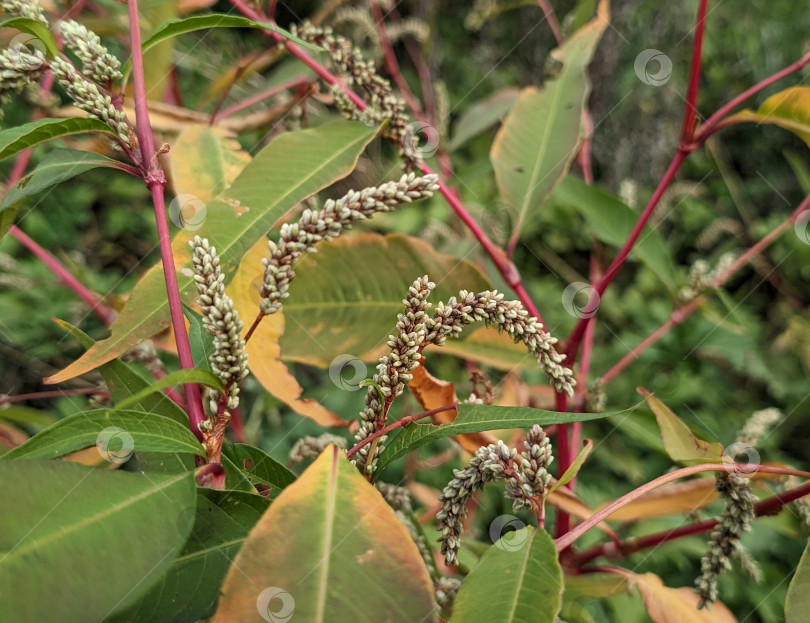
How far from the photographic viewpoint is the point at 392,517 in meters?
0.41

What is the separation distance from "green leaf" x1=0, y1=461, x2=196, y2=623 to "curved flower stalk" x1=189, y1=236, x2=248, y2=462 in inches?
2.0

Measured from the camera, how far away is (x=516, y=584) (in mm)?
432

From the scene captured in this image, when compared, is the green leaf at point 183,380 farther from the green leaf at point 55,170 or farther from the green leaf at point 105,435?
the green leaf at point 55,170

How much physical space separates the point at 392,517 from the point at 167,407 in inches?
8.2

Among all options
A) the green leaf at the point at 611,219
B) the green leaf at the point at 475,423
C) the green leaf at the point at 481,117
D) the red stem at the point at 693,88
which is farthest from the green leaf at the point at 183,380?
the green leaf at the point at 481,117

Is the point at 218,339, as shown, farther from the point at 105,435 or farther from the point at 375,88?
the point at 375,88

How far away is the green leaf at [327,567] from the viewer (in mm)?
388

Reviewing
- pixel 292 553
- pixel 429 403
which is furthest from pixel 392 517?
pixel 429 403

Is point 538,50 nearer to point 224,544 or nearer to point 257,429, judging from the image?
point 257,429

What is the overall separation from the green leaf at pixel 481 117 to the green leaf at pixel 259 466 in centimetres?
78

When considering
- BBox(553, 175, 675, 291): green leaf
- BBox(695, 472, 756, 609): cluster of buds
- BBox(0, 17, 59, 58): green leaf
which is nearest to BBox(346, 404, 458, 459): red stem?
BBox(695, 472, 756, 609): cluster of buds

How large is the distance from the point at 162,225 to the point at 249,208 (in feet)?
0.28

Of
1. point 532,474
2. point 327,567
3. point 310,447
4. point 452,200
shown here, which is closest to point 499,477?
point 532,474

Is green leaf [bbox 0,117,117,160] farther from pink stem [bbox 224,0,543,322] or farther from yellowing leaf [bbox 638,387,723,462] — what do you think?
yellowing leaf [bbox 638,387,723,462]
